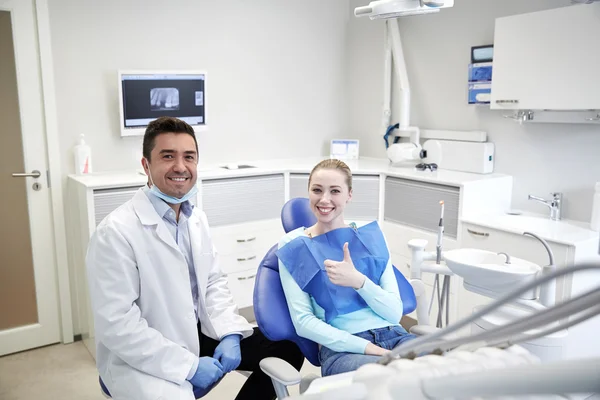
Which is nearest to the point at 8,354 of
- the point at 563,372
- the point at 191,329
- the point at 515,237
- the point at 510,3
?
the point at 191,329

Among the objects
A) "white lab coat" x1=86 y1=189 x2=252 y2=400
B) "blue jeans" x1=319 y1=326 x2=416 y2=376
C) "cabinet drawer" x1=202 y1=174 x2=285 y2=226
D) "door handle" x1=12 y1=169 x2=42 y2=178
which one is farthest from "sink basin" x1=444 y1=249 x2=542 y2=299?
"door handle" x1=12 y1=169 x2=42 y2=178

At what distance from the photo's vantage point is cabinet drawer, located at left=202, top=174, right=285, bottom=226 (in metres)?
3.26

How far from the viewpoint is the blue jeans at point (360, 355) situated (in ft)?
5.70

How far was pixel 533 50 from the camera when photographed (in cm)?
278

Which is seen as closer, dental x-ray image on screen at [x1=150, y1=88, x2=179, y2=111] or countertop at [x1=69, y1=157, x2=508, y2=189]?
countertop at [x1=69, y1=157, x2=508, y2=189]

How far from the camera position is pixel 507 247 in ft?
9.09

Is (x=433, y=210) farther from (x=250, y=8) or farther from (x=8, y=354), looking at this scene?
(x=8, y=354)

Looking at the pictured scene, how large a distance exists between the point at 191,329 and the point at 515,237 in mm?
1773

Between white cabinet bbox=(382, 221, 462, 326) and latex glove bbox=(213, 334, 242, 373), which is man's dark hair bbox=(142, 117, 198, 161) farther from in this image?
white cabinet bbox=(382, 221, 462, 326)

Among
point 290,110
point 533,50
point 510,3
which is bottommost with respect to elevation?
point 290,110

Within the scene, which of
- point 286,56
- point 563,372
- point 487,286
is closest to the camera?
point 563,372

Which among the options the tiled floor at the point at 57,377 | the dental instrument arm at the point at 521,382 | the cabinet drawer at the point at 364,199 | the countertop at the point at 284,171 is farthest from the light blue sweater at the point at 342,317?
the cabinet drawer at the point at 364,199

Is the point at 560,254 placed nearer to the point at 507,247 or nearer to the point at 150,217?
the point at 507,247

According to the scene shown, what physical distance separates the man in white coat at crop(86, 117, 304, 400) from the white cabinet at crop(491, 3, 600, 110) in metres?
1.88
